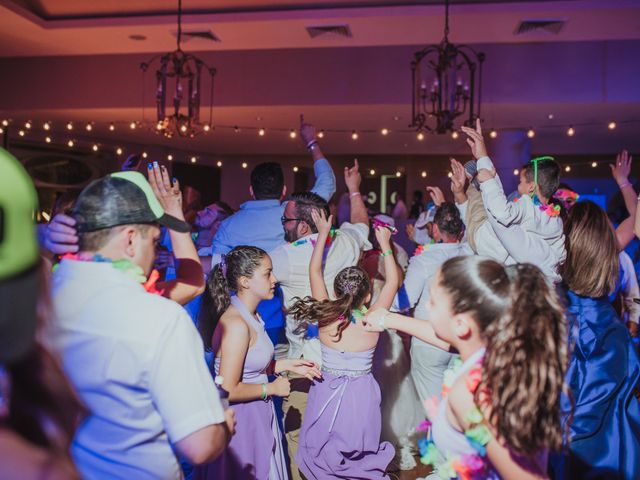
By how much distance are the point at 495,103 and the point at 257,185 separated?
4.86 meters

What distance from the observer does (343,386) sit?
287 centimetres

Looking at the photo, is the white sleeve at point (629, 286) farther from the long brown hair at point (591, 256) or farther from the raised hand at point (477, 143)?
the raised hand at point (477, 143)

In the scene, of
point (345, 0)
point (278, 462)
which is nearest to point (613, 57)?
point (345, 0)

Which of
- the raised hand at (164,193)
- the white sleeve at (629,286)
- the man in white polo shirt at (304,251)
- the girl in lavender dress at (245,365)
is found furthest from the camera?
the white sleeve at (629,286)

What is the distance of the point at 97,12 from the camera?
661cm

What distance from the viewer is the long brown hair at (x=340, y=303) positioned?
2812 mm

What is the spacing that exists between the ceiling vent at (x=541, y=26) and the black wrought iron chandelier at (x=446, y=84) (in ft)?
1.80

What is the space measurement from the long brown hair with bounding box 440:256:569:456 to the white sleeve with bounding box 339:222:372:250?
189 cm

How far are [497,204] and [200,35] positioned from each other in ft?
16.5

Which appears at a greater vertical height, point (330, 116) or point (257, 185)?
point (330, 116)

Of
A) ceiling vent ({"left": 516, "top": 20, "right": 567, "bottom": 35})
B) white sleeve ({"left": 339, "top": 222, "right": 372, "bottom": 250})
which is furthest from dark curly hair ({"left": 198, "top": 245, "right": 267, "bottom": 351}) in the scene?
ceiling vent ({"left": 516, "top": 20, "right": 567, "bottom": 35})

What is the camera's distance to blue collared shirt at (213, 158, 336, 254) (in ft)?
11.1

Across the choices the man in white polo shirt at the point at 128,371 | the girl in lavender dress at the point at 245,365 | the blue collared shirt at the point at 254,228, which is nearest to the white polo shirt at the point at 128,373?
the man in white polo shirt at the point at 128,371

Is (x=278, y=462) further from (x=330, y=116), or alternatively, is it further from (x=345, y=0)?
(x=330, y=116)
